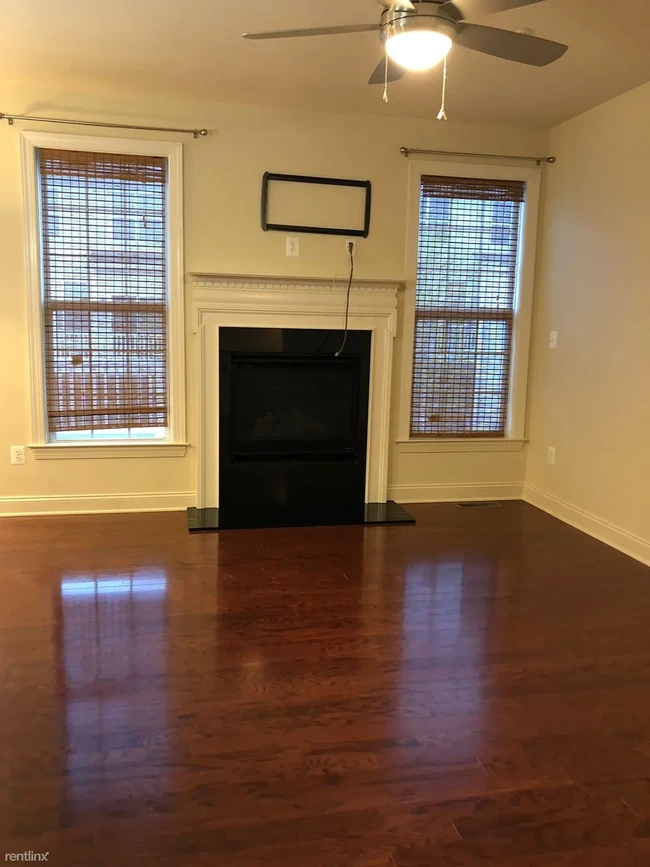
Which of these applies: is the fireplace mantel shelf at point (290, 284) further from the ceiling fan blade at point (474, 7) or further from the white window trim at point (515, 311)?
the ceiling fan blade at point (474, 7)

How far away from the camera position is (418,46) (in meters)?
2.15

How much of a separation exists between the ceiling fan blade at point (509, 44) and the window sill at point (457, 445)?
256 centimetres

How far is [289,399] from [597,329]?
1872mm

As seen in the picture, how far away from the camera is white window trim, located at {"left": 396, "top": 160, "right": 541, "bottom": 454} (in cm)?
427

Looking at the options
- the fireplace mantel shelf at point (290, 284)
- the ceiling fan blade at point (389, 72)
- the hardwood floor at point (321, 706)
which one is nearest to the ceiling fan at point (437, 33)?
the ceiling fan blade at point (389, 72)

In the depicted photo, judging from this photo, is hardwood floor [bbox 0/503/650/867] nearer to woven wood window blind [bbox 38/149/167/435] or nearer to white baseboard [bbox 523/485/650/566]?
white baseboard [bbox 523/485/650/566]

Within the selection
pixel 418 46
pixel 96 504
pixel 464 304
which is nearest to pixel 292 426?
pixel 96 504

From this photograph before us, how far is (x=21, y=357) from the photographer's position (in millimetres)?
3920

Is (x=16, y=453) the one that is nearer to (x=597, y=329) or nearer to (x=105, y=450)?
(x=105, y=450)

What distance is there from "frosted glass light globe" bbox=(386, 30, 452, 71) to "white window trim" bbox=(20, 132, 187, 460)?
2.07 m

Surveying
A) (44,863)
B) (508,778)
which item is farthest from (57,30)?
(508,778)

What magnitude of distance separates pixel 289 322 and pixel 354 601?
1.83 metres

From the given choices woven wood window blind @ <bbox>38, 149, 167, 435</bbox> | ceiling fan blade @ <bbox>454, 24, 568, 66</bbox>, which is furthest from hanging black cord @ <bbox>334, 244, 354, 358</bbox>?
ceiling fan blade @ <bbox>454, 24, 568, 66</bbox>

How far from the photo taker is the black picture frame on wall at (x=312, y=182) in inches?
159
